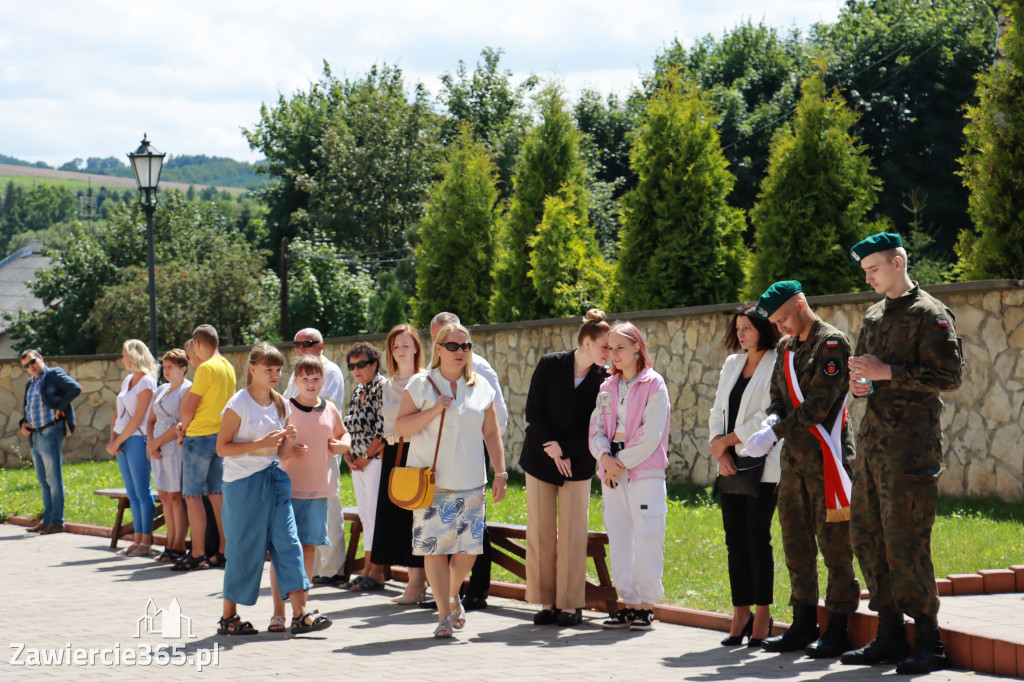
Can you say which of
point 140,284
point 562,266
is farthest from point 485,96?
point 562,266

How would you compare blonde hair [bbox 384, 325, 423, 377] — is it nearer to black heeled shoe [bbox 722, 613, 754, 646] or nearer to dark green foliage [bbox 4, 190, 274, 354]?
black heeled shoe [bbox 722, 613, 754, 646]

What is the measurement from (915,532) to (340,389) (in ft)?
18.4

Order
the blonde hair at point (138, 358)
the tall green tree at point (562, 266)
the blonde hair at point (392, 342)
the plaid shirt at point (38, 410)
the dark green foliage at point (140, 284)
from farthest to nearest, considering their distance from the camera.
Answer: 1. the dark green foliage at point (140, 284)
2. the tall green tree at point (562, 266)
3. the plaid shirt at point (38, 410)
4. the blonde hair at point (138, 358)
5. the blonde hair at point (392, 342)

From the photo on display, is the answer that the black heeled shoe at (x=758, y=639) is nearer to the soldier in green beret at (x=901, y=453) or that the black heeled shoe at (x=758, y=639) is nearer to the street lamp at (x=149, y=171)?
the soldier in green beret at (x=901, y=453)

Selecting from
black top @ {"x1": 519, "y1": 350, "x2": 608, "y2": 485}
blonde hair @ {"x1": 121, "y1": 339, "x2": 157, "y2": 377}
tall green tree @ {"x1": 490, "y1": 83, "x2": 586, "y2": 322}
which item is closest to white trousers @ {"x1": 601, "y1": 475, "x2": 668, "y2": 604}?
black top @ {"x1": 519, "y1": 350, "x2": 608, "y2": 485}

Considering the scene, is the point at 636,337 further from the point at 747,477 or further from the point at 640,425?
the point at 747,477

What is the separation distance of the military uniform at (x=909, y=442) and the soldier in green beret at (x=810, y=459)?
0.30 meters

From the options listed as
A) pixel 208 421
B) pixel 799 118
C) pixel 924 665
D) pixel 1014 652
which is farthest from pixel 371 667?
pixel 799 118

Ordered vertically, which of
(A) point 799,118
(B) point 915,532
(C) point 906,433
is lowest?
(B) point 915,532

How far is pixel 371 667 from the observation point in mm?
6367

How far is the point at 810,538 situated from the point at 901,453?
0.89 metres

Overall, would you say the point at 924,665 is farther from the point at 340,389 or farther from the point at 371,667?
the point at 340,389

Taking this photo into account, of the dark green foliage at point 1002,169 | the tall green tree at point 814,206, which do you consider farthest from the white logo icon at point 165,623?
the dark green foliage at point 1002,169

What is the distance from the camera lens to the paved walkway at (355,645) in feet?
20.1
